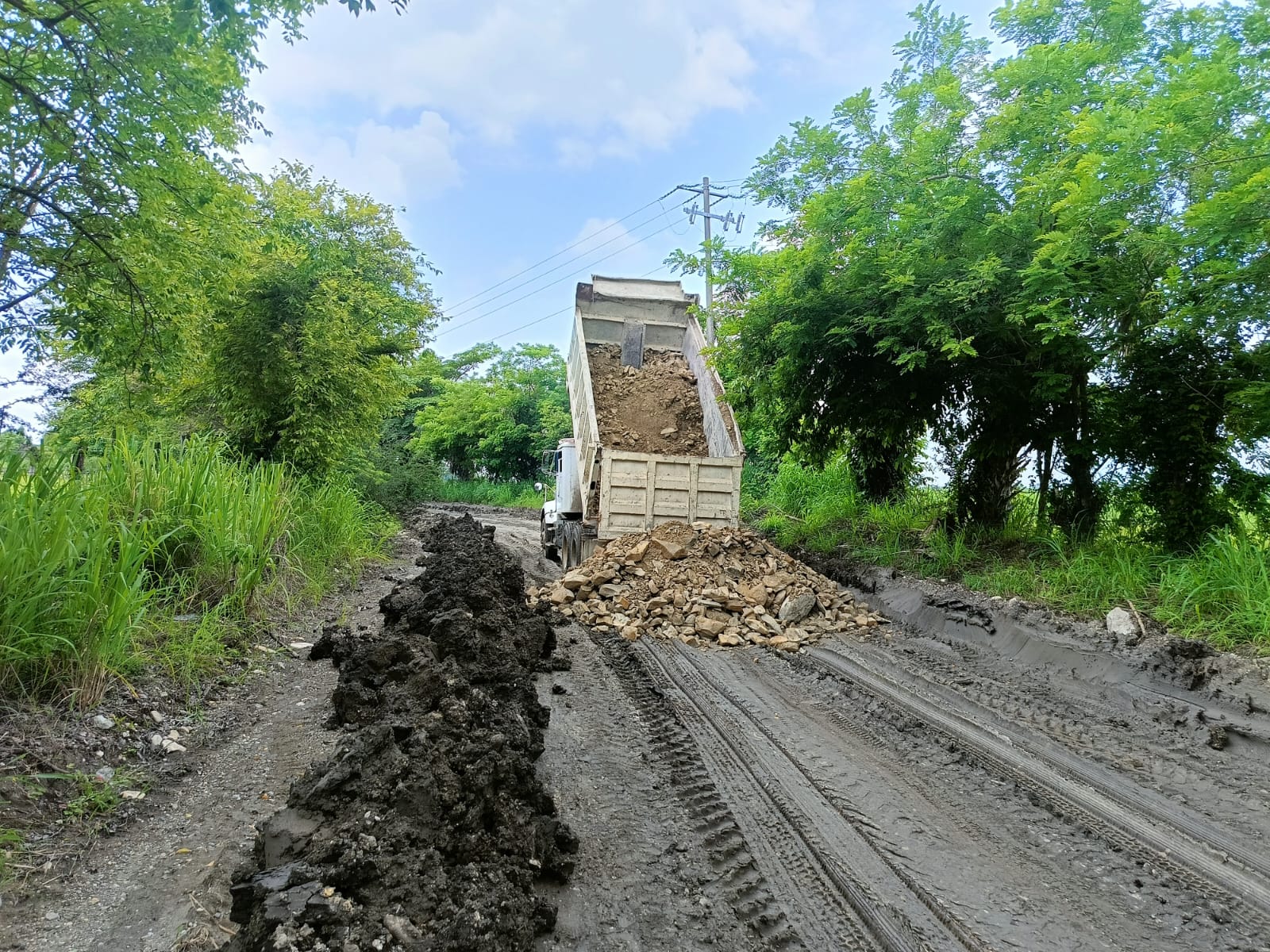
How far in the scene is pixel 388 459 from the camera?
62.1 ft

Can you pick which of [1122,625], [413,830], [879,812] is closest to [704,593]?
[1122,625]

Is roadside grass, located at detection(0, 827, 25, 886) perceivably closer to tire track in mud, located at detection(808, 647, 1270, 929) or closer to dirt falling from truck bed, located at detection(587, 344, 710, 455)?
tire track in mud, located at detection(808, 647, 1270, 929)

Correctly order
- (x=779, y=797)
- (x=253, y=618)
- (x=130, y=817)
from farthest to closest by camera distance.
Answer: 1. (x=253, y=618)
2. (x=779, y=797)
3. (x=130, y=817)

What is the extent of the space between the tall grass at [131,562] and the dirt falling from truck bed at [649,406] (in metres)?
4.59

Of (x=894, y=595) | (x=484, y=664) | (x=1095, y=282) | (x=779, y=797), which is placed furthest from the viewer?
(x=894, y=595)

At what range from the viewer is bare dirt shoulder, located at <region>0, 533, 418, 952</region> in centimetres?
207

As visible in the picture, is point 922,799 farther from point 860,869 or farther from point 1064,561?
point 1064,561

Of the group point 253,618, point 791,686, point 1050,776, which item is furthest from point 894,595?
point 253,618

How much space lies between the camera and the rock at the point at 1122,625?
17.4 feet

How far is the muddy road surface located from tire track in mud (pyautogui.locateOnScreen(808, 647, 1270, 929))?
0.5 inches

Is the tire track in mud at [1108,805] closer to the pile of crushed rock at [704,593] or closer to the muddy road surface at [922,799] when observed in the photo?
the muddy road surface at [922,799]

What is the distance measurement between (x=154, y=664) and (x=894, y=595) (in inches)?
276

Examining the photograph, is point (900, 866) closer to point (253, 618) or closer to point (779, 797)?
point (779, 797)

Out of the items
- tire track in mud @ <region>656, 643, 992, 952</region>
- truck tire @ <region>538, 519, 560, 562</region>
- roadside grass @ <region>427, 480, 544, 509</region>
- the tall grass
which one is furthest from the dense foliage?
roadside grass @ <region>427, 480, 544, 509</region>
